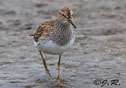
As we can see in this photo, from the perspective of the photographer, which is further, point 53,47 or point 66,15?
point 53,47

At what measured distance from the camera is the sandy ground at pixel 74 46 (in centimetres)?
901

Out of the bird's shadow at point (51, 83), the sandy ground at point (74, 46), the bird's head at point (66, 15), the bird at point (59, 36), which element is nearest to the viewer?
the bird's head at point (66, 15)

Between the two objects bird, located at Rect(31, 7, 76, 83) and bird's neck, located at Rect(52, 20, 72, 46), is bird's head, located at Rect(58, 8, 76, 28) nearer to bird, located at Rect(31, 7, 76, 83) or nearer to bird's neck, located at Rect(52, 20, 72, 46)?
bird, located at Rect(31, 7, 76, 83)

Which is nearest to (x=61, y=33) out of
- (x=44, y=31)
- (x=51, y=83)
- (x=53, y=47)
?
(x=53, y=47)

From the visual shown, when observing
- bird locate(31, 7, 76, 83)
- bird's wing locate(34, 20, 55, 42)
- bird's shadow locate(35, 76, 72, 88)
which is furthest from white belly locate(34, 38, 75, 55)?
bird's shadow locate(35, 76, 72, 88)

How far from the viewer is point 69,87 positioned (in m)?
8.54

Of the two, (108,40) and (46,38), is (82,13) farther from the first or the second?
(46,38)

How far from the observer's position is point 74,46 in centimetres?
1156

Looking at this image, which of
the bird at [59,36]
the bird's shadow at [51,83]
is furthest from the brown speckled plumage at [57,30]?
the bird's shadow at [51,83]

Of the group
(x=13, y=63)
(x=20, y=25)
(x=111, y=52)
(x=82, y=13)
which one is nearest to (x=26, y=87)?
(x=13, y=63)

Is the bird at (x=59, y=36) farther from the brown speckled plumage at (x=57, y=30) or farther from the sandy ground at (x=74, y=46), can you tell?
the sandy ground at (x=74, y=46)

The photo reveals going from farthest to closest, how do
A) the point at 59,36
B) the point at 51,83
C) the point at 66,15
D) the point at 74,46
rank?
the point at 74,46 → the point at 51,83 → the point at 59,36 → the point at 66,15

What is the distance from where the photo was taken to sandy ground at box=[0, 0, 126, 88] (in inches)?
355

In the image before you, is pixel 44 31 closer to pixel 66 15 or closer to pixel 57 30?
pixel 57 30
